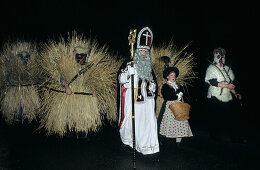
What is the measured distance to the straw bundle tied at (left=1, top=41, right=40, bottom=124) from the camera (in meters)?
4.42

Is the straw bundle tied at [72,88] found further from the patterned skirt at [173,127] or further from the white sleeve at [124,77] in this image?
the patterned skirt at [173,127]

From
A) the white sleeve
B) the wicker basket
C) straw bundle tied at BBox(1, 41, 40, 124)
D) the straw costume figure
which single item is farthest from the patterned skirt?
straw bundle tied at BBox(1, 41, 40, 124)

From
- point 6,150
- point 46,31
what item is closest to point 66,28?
point 46,31

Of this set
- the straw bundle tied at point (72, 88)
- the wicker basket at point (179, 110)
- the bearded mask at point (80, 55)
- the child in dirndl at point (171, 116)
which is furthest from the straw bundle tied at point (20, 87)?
the wicker basket at point (179, 110)

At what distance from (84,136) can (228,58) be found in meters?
2.57

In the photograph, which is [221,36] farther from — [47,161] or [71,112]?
[47,161]

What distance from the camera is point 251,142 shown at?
3949 mm

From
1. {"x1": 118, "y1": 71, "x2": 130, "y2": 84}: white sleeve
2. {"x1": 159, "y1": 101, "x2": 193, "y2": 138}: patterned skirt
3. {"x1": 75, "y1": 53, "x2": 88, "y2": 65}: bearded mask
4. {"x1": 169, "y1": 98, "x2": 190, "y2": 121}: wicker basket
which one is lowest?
{"x1": 159, "y1": 101, "x2": 193, "y2": 138}: patterned skirt

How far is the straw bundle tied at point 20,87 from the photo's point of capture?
4.42m

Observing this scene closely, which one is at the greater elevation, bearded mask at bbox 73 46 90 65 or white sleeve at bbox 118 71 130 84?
bearded mask at bbox 73 46 90 65

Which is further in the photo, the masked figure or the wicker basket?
the wicker basket

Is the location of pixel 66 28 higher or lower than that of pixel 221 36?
higher

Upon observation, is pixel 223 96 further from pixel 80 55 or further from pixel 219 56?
pixel 80 55

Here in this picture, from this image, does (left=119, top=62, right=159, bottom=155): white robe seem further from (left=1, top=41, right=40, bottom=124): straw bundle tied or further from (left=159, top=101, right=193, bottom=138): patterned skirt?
(left=1, top=41, right=40, bottom=124): straw bundle tied
